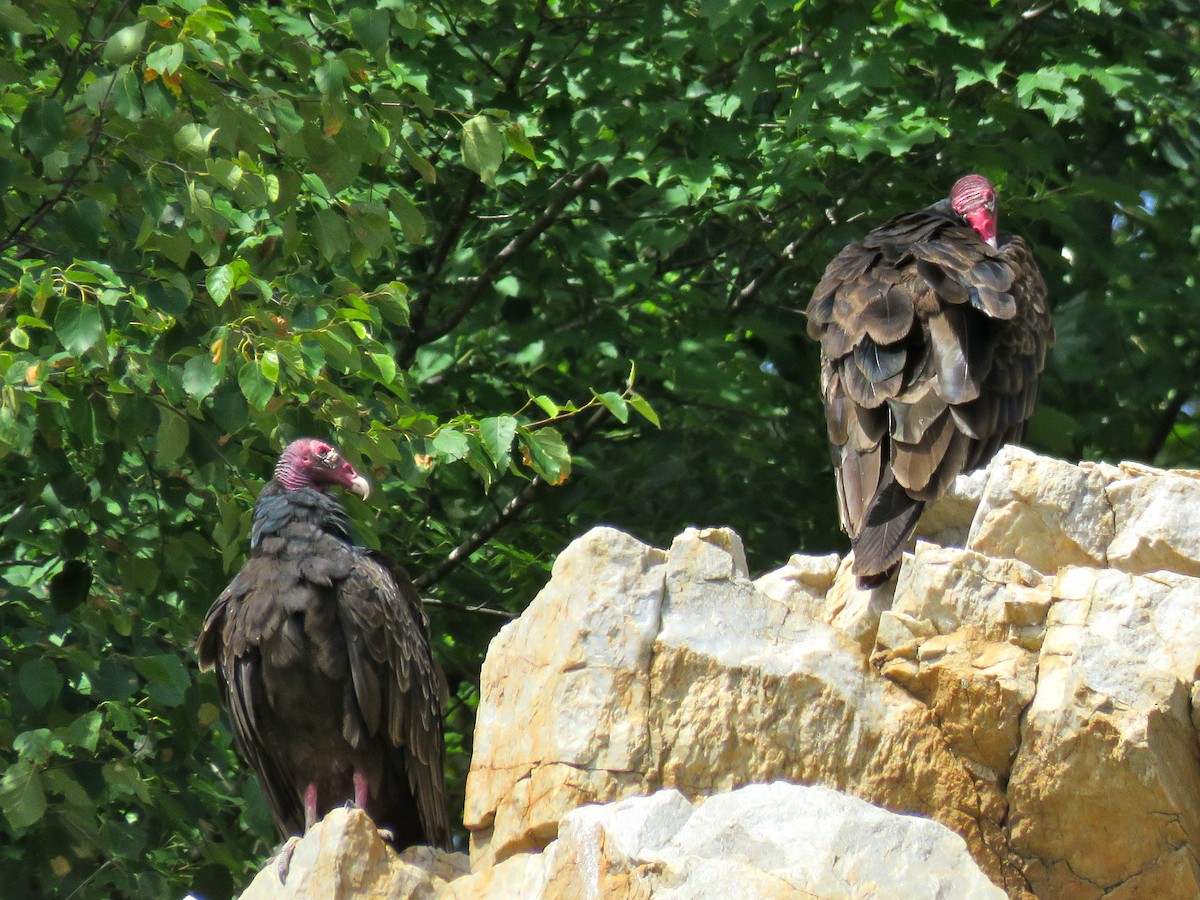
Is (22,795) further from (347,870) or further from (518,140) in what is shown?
(518,140)

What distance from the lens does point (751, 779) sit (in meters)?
3.65

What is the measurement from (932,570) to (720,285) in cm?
404

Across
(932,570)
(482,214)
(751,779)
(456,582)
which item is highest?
(932,570)

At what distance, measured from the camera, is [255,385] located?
437 centimetres

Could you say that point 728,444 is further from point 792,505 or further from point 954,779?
point 954,779

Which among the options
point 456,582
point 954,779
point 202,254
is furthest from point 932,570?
point 456,582

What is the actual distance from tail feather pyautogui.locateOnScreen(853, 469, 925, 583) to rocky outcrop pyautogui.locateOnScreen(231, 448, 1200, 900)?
240mm

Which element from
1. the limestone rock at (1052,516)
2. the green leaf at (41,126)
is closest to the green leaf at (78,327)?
the green leaf at (41,126)

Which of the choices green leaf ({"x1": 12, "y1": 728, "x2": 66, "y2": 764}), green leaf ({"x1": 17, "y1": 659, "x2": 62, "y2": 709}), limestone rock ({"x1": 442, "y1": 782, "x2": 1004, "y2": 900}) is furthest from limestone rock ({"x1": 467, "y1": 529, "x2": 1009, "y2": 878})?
green leaf ({"x1": 17, "y1": 659, "x2": 62, "y2": 709})

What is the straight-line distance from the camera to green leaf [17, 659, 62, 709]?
4.63 metres

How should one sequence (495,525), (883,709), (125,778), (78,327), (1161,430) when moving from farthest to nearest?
(1161,430)
(495,525)
(125,778)
(78,327)
(883,709)

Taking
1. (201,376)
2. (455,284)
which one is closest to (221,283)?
(201,376)

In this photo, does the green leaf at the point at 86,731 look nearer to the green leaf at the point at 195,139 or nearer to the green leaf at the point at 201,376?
the green leaf at the point at 201,376

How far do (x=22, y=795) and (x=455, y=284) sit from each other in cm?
355
